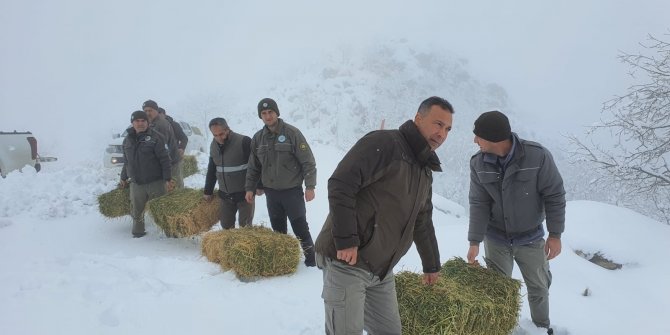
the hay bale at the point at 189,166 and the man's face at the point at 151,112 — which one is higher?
the man's face at the point at 151,112

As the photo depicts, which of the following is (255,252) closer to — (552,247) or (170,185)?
(170,185)

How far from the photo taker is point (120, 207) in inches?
306

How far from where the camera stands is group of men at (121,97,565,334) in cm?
261

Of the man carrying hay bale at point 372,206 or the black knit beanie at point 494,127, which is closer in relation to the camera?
the man carrying hay bale at point 372,206

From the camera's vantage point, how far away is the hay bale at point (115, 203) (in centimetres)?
776

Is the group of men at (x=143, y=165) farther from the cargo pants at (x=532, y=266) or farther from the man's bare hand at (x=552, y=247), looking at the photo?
the man's bare hand at (x=552, y=247)

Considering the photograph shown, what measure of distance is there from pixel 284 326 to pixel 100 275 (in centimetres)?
243

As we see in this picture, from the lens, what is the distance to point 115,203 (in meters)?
7.75

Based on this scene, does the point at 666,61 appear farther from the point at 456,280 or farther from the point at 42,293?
the point at 42,293

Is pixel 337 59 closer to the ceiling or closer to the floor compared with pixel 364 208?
closer to the ceiling

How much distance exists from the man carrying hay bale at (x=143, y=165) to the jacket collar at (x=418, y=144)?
585cm

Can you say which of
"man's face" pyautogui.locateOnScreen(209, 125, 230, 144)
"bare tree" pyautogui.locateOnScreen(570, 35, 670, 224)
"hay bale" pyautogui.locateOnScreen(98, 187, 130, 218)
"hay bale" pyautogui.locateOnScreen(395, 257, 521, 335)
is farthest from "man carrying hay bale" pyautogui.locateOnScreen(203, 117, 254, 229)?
"bare tree" pyautogui.locateOnScreen(570, 35, 670, 224)

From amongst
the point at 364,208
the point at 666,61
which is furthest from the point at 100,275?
the point at 666,61

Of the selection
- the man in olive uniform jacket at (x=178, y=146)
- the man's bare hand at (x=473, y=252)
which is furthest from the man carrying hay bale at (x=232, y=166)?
the man's bare hand at (x=473, y=252)
